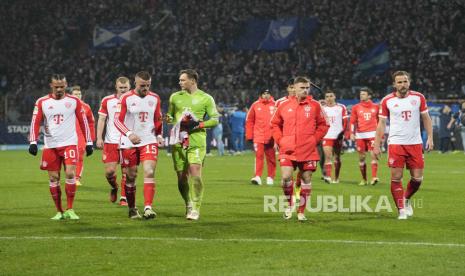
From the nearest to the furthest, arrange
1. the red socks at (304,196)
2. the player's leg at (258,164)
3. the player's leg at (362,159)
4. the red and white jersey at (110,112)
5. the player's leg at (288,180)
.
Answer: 1. the red socks at (304,196)
2. the player's leg at (288,180)
3. the red and white jersey at (110,112)
4. the player's leg at (362,159)
5. the player's leg at (258,164)

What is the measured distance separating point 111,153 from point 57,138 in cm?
328

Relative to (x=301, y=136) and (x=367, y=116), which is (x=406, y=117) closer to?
(x=301, y=136)

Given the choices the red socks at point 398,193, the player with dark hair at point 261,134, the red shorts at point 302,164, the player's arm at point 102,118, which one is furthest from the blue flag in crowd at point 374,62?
the red shorts at point 302,164

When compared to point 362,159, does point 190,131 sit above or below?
above

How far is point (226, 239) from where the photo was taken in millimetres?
12492

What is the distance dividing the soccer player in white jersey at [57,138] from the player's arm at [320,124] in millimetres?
3777

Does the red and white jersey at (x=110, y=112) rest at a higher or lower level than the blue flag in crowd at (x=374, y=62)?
lower

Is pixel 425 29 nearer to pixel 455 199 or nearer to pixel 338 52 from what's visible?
pixel 338 52

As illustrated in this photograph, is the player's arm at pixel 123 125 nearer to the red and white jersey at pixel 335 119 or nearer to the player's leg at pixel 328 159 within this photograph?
the player's leg at pixel 328 159

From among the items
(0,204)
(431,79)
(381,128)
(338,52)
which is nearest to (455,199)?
(381,128)

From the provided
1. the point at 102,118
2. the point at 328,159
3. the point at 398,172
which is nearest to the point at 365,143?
the point at 328,159

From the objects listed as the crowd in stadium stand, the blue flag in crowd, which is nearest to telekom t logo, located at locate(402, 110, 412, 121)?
the crowd in stadium stand

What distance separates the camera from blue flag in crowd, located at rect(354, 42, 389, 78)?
51.8 m

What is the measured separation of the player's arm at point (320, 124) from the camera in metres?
14.9
